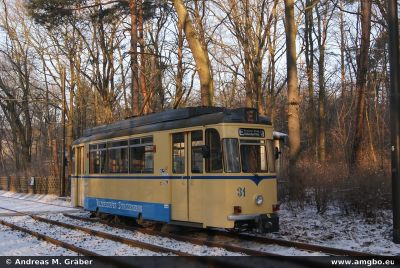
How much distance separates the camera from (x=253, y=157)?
473 inches

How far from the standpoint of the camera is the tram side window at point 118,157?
15.1 m

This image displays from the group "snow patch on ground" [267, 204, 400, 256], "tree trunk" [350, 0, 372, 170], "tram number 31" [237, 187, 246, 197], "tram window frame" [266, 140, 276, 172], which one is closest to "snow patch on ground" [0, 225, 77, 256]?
"tram number 31" [237, 187, 246, 197]

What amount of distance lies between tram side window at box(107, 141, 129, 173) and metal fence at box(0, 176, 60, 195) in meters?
20.0

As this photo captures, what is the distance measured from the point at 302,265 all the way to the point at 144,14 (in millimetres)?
19328

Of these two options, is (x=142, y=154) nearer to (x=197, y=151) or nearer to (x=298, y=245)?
(x=197, y=151)

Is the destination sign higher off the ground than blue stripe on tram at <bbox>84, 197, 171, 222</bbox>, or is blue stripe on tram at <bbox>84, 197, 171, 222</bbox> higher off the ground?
the destination sign

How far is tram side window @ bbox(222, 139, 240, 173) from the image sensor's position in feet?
37.9

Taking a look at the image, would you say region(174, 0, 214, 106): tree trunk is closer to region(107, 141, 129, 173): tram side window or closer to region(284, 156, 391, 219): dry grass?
region(284, 156, 391, 219): dry grass

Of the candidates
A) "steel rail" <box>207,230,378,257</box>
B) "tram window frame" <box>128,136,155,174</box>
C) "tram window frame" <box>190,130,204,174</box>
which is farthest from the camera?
"tram window frame" <box>128,136,155,174</box>

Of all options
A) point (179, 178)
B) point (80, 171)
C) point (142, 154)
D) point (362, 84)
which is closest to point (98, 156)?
point (80, 171)

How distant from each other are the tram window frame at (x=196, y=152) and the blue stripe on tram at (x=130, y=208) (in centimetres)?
142

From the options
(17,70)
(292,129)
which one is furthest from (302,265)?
(17,70)

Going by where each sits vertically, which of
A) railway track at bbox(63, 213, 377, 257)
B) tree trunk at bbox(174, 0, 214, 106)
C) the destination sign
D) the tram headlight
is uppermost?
tree trunk at bbox(174, 0, 214, 106)

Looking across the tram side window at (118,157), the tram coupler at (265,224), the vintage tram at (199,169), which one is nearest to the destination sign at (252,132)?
the vintage tram at (199,169)
